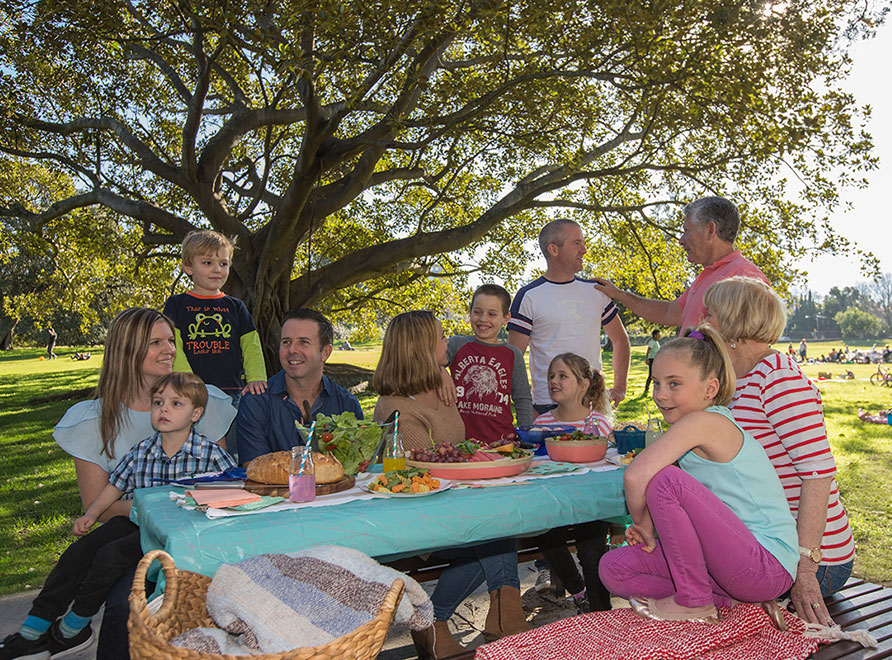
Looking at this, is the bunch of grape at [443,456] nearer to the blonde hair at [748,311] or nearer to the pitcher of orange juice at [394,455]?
the pitcher of orange juice at [394,455]

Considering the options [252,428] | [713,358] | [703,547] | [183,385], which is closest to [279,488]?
[183,385]

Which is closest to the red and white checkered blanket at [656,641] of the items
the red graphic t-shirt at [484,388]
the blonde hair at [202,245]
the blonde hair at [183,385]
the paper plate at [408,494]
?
the paper plate at [408,494]

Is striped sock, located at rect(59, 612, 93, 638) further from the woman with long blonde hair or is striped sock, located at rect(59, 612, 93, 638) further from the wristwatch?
the wristwatch

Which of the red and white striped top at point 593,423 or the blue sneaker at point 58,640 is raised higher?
the red and white striped top at point 593,423

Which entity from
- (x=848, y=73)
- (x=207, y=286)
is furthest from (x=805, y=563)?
(x=848, y=73)

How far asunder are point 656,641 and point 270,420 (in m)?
2.16

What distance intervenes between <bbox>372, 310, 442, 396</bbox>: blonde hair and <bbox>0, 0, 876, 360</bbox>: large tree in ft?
15.4

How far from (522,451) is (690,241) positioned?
6.98 ft

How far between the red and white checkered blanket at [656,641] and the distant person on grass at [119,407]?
1895mm

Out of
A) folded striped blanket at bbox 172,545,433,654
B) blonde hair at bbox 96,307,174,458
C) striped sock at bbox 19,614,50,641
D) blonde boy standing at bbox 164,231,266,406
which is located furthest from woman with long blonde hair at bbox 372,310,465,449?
striped sock at bbox 19,614,50,641

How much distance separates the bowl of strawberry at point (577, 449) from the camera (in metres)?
2.95

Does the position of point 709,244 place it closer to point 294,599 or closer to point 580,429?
point 580,429

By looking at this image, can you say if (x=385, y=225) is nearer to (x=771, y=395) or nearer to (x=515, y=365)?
(x=515, y=365)

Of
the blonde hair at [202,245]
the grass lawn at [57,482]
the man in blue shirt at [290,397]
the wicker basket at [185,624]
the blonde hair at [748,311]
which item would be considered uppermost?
the blonde hair at [202,245]
